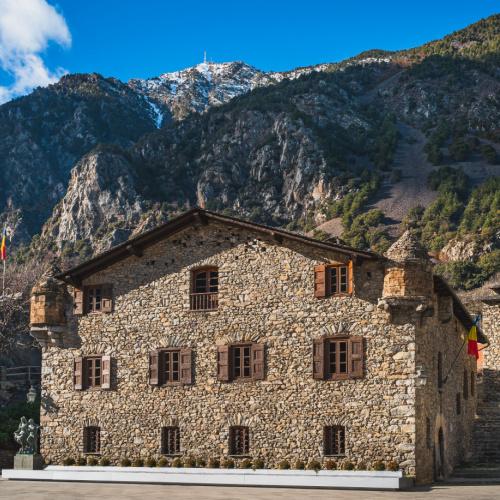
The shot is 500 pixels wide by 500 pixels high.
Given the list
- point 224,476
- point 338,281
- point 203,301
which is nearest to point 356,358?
point 338,281

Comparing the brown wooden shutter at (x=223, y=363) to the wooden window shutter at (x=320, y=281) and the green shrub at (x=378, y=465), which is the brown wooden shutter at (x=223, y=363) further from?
the green shrub at (x=378, y=465)

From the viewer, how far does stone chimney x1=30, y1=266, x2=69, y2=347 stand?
125 ft

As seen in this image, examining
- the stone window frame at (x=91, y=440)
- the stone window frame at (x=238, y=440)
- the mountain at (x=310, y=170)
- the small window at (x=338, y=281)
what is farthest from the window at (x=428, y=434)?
the mountain at (x=310, y=170)

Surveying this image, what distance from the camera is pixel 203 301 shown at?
3634cm

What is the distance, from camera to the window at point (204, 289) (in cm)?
3622

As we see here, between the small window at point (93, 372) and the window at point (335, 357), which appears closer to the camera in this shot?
the window at point (335, 357)

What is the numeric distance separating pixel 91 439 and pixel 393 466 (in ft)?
40.0

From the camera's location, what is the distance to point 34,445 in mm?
38188

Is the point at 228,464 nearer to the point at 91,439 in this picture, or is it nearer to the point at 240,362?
the point at 240,362

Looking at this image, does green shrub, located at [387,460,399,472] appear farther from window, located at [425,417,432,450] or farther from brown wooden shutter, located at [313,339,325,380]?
brown wooden shutter, located at [313,339,325,380]

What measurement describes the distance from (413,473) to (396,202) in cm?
11589

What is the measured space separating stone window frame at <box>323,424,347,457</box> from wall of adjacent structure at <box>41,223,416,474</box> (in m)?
0.21

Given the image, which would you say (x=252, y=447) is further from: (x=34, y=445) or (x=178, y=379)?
(x=34, y=445)

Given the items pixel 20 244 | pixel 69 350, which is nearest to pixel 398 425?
pixel 69 350
